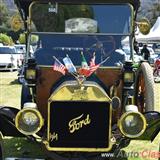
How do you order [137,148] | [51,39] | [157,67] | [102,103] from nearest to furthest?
[102,103], [51,39], [137,148], [157,67]

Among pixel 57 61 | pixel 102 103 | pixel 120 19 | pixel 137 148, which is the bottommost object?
pixel 137 148

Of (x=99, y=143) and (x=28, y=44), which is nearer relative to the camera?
(x=99, y=143)

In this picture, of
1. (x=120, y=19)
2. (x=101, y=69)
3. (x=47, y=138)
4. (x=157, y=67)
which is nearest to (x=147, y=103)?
(x=101, y=69)

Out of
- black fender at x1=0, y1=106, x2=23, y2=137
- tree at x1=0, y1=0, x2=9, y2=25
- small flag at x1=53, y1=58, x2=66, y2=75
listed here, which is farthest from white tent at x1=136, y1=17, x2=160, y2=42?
tree at x1=0, y1=0, x2=9, y2=25

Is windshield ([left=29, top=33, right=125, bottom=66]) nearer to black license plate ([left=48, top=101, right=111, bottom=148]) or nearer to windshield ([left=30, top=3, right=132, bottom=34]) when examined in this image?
windshield ([left=30, top=3, right=132, bottom=34])

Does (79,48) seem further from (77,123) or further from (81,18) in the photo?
(77,123)

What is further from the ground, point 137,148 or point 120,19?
point 120,19

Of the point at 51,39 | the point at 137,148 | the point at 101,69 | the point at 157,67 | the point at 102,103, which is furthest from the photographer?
the point at 157,67

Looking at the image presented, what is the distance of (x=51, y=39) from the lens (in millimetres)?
6473

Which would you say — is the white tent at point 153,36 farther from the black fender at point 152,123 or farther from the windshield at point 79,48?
the black fender at point 152,123

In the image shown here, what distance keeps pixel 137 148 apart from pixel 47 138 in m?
2.62

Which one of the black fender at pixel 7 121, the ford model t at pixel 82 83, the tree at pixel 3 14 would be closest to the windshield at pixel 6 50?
the ford model t at pixel 82 83

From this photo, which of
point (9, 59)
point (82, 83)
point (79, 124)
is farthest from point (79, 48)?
point (9, 59)

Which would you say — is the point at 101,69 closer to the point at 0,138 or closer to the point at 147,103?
the point at 147,103
